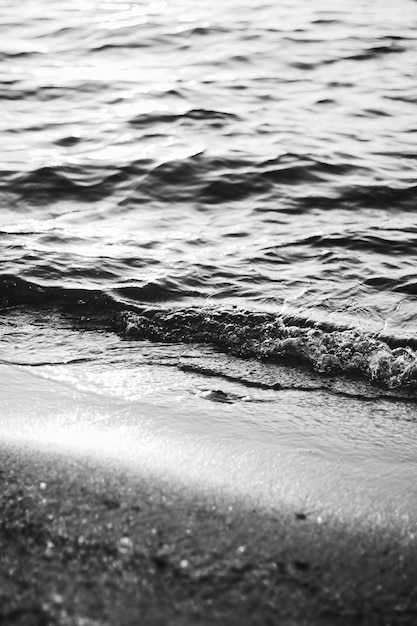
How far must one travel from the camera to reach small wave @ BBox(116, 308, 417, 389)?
3969mm

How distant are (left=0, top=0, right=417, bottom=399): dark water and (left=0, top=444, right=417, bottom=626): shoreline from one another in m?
1.37

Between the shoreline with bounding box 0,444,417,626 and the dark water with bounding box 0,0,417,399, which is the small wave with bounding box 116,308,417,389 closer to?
the dark water with bounding box 0,0,417,399

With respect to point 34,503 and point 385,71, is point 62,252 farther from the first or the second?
point 385,71

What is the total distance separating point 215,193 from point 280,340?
8.94 feet

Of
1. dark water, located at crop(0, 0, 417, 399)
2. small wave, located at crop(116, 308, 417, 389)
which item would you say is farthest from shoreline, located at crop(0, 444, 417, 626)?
small wave, located at crop(116, 308, 417, 389)

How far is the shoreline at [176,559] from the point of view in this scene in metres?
2.06

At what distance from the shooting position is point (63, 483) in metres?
2.61

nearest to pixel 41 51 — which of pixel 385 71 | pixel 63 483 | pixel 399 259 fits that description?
pixel 385 71

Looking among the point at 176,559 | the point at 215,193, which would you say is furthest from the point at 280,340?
the point at 215,193

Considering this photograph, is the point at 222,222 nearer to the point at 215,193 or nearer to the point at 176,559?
the point at 215,193

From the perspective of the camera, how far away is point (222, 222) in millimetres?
6121

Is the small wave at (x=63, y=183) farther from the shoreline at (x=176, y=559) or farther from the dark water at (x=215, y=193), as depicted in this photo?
the shoreline at (x=176, y=559)

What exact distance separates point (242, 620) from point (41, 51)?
411 inches

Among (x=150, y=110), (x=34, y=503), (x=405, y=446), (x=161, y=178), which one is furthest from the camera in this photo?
(x=150, y=110)
